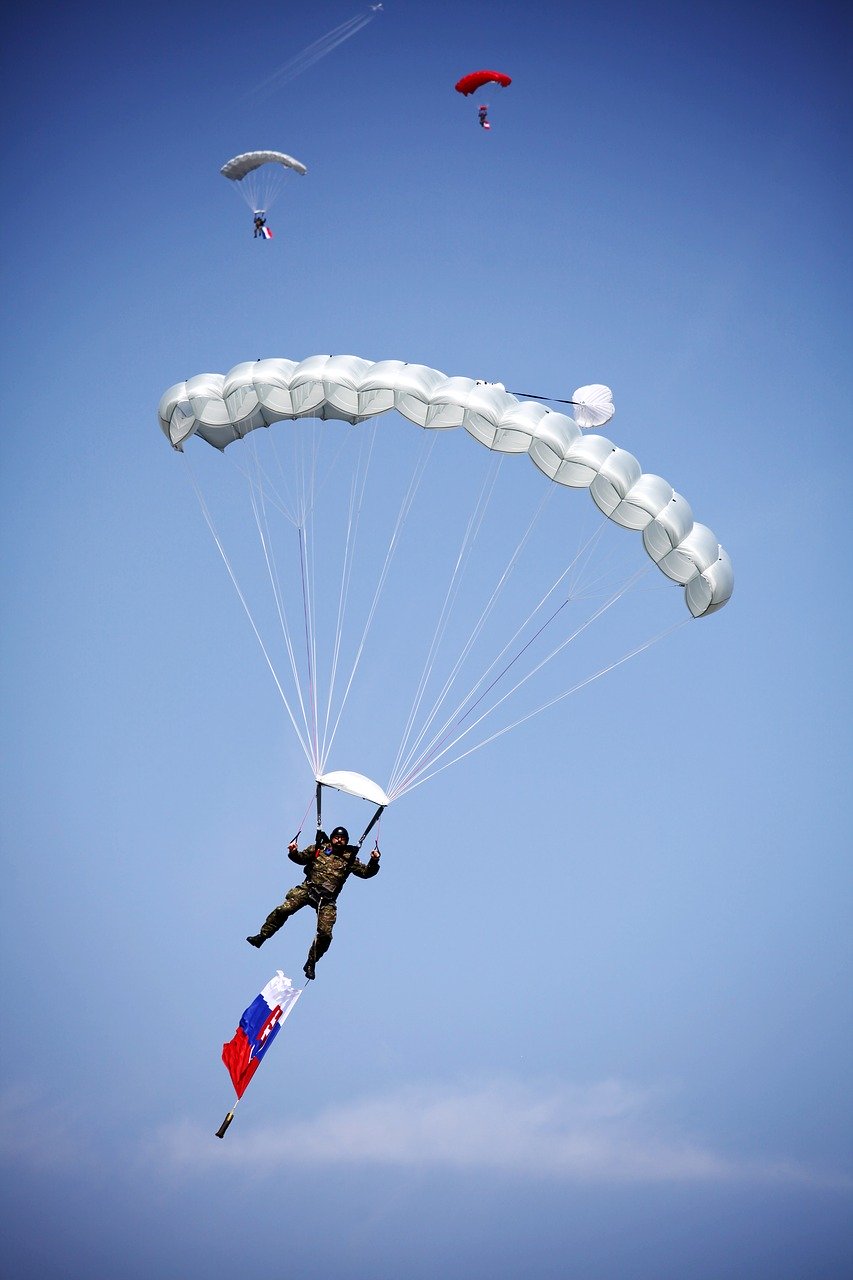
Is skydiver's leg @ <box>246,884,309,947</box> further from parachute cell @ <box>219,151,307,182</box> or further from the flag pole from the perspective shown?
parachute cell @ <box>219,151,307,182</box>

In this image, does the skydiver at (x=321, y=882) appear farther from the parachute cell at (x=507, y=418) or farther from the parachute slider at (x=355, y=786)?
the parachute cell at (x=507, y=418)

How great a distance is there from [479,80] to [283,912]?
47.1ft

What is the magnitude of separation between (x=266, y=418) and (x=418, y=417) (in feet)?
7.57

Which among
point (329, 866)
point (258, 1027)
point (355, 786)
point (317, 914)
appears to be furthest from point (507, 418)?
point (258, 1027)

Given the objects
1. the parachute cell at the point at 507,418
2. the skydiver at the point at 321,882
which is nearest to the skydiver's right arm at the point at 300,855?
the skydiver at the point at 321,882

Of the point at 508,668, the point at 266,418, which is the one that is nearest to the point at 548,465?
the point at 508,668

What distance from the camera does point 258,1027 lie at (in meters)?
16.0

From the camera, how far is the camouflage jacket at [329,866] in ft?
53.1

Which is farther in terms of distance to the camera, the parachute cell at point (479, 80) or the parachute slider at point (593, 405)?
the parachute cell at point (479, 80)

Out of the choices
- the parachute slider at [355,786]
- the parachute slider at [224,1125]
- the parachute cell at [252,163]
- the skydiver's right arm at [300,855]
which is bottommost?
the parachute slider at [224,1125]

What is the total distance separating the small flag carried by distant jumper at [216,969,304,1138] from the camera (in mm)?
16016

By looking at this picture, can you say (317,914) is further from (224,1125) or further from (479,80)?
(479,80)

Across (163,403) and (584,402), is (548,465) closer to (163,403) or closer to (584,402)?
(584,402)

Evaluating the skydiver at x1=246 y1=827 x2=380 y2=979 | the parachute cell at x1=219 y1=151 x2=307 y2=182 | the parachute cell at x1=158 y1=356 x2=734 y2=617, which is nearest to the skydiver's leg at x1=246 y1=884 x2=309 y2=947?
the skydiver at x1=246 y1=827 x2=380 y2=979
